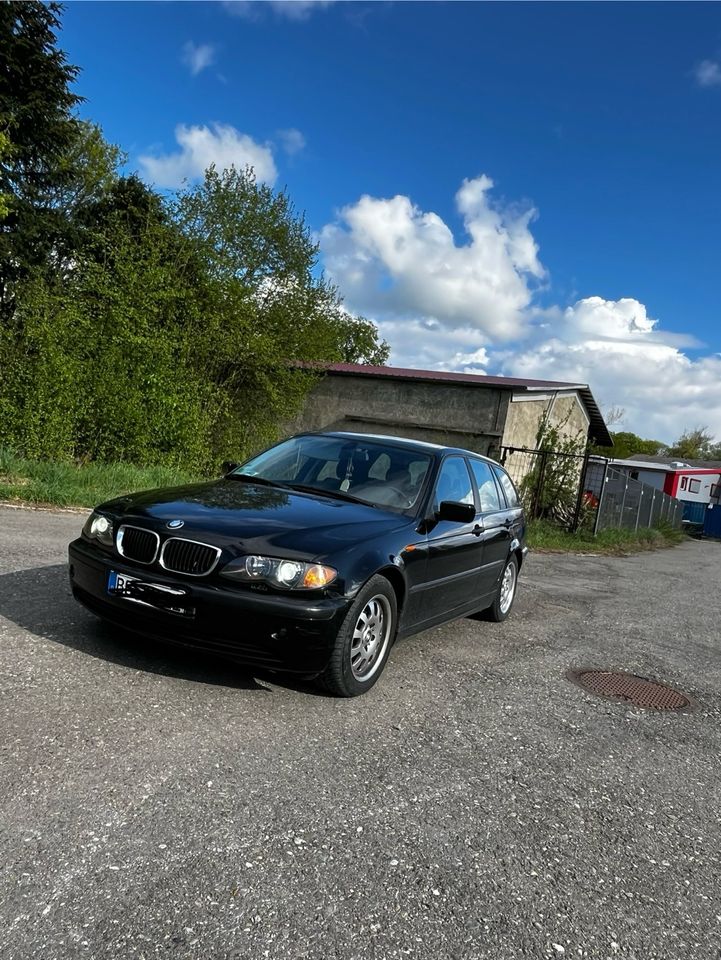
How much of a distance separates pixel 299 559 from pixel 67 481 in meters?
8.63

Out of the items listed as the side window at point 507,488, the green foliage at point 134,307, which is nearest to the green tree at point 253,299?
the green foliage at point 134,307

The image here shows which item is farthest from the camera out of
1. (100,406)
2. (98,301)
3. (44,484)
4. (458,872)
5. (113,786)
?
(98,301)

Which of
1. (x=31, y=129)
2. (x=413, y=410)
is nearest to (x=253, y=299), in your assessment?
(x=413, y=410)

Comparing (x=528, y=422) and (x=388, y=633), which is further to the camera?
(x=528, y=422)

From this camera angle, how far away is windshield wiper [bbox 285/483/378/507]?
5.12m

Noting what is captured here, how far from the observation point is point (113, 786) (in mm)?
2973

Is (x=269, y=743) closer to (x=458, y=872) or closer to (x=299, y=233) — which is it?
(x=458, y=872)

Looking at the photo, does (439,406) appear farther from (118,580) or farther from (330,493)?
(118,580)

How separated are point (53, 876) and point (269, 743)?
4.36ft

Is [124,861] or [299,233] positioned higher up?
[299,233]

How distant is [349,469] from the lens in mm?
5543

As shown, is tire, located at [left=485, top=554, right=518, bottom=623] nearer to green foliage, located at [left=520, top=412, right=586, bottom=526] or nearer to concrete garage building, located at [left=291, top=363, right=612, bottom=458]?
green foliage, located at [left=520, top=412, right=586, bottom=526]

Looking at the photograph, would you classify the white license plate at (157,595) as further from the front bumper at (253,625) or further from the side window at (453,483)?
the side window at (453,483)

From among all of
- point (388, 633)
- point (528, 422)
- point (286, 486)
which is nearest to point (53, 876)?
point (388, 633)
